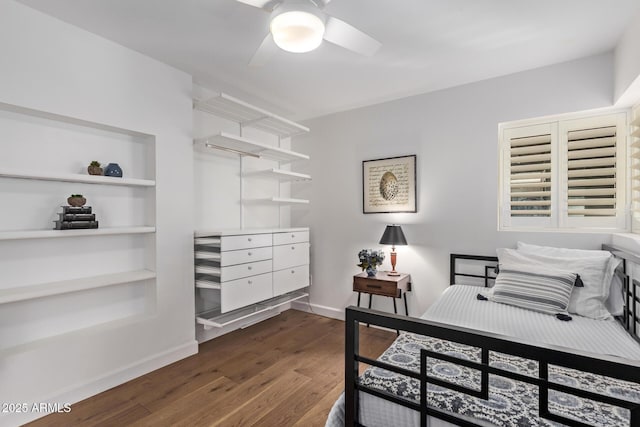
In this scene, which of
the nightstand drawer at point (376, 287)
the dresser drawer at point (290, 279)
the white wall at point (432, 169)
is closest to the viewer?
the white wall at point (432, 169)

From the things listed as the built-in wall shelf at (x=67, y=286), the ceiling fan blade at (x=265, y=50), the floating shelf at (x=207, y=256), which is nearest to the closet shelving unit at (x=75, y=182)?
the built-in wall shelf at (x=67, y=286)

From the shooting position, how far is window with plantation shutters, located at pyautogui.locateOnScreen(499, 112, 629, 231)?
2500mm

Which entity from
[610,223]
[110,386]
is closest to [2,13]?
[110,386]

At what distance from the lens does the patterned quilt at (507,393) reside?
1.07 metres

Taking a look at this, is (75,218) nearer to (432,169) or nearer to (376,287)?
(376,287)

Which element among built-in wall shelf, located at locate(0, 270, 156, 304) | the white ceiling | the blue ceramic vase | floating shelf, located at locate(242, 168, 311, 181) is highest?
the white ceiling

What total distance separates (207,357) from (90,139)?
2003mm

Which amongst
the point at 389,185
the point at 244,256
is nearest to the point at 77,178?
the point at 244,256

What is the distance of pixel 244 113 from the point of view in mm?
3102

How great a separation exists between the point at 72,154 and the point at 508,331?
3.09 m

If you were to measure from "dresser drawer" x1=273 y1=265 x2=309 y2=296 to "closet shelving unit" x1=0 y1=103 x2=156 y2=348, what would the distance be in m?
1.18

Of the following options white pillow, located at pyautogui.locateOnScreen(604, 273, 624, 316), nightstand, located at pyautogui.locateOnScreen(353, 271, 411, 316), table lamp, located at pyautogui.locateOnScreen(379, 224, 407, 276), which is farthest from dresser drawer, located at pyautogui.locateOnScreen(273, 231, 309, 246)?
white pillow, located at pyautogui.locateOnScreen(604, 273, 624, 316)

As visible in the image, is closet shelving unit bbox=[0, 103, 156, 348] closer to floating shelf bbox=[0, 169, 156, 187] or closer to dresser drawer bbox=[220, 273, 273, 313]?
floating shelf bbox=[0, 169, 156, 187]

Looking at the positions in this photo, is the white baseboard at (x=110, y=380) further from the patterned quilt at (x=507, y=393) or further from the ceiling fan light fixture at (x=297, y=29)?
the ceiling fan light fixture at (x=297, y=29)
